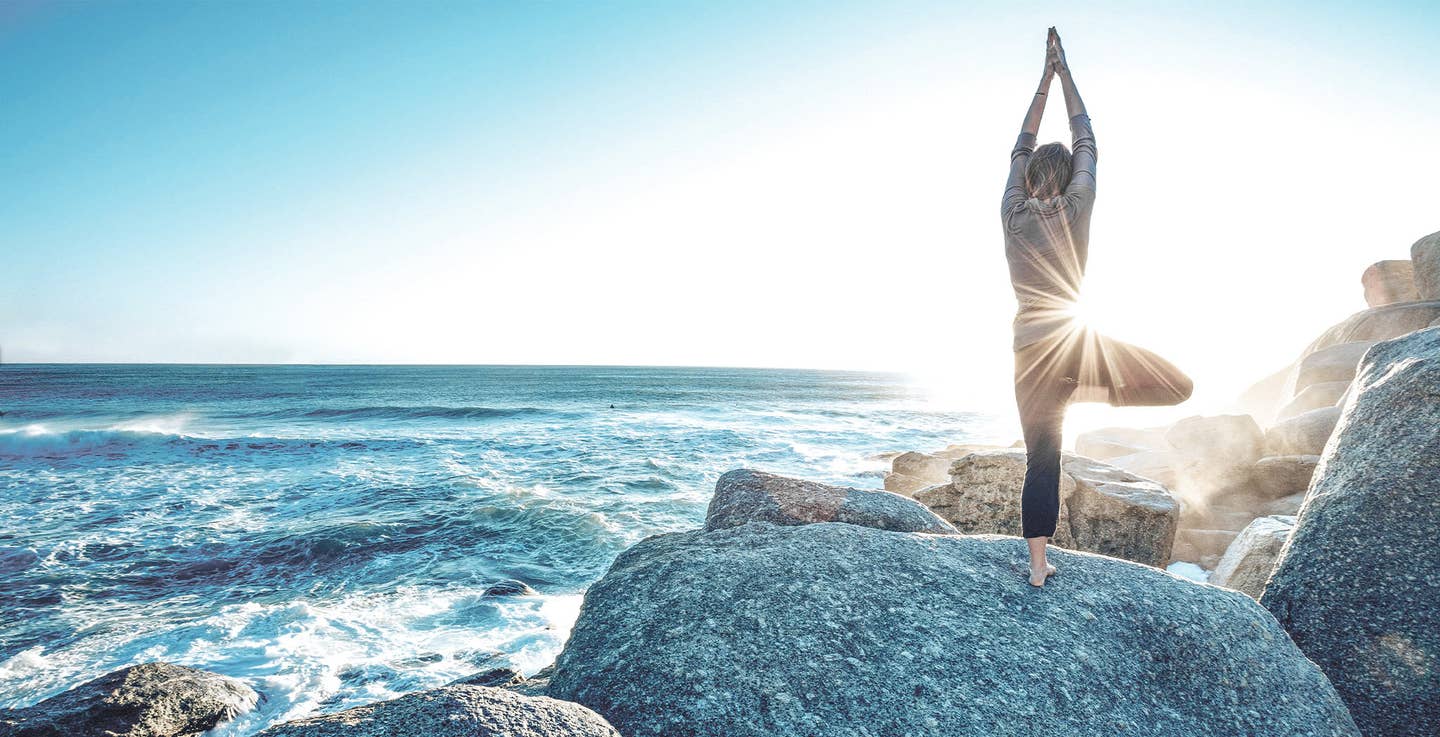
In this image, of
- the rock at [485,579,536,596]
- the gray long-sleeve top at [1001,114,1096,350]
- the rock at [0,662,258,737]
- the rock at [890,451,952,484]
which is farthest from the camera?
the rock at [890,451,952,484]

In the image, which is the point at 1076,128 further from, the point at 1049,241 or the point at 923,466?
the point at 923,466

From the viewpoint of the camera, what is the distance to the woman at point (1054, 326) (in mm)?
3029

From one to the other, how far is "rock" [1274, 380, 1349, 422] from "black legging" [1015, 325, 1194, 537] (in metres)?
12.7

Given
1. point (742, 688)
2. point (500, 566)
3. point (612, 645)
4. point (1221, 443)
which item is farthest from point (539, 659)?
point (1221, 443)

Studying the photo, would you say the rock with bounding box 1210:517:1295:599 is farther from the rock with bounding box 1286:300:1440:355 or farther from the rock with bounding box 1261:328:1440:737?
the rock with bounding box 1286:300:1440:355

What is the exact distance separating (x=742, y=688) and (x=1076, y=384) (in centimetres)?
235

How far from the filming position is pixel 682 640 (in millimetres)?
3062

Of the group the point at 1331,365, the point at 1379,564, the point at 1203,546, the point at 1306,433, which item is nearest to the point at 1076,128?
the point at 1379,564

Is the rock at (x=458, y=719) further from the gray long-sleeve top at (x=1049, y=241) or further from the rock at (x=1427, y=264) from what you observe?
the rock at (x=1427, y=264)

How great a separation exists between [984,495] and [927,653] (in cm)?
603

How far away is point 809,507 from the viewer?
507 cm

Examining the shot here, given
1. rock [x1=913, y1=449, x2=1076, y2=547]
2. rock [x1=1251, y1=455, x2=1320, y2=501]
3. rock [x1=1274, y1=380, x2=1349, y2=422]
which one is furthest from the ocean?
rock [x1=1274, y1=380, x2=1349, y2=422]

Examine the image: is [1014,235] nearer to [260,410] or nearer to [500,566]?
[500,566]

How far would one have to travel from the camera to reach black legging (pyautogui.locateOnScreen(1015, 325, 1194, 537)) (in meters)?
2.98
